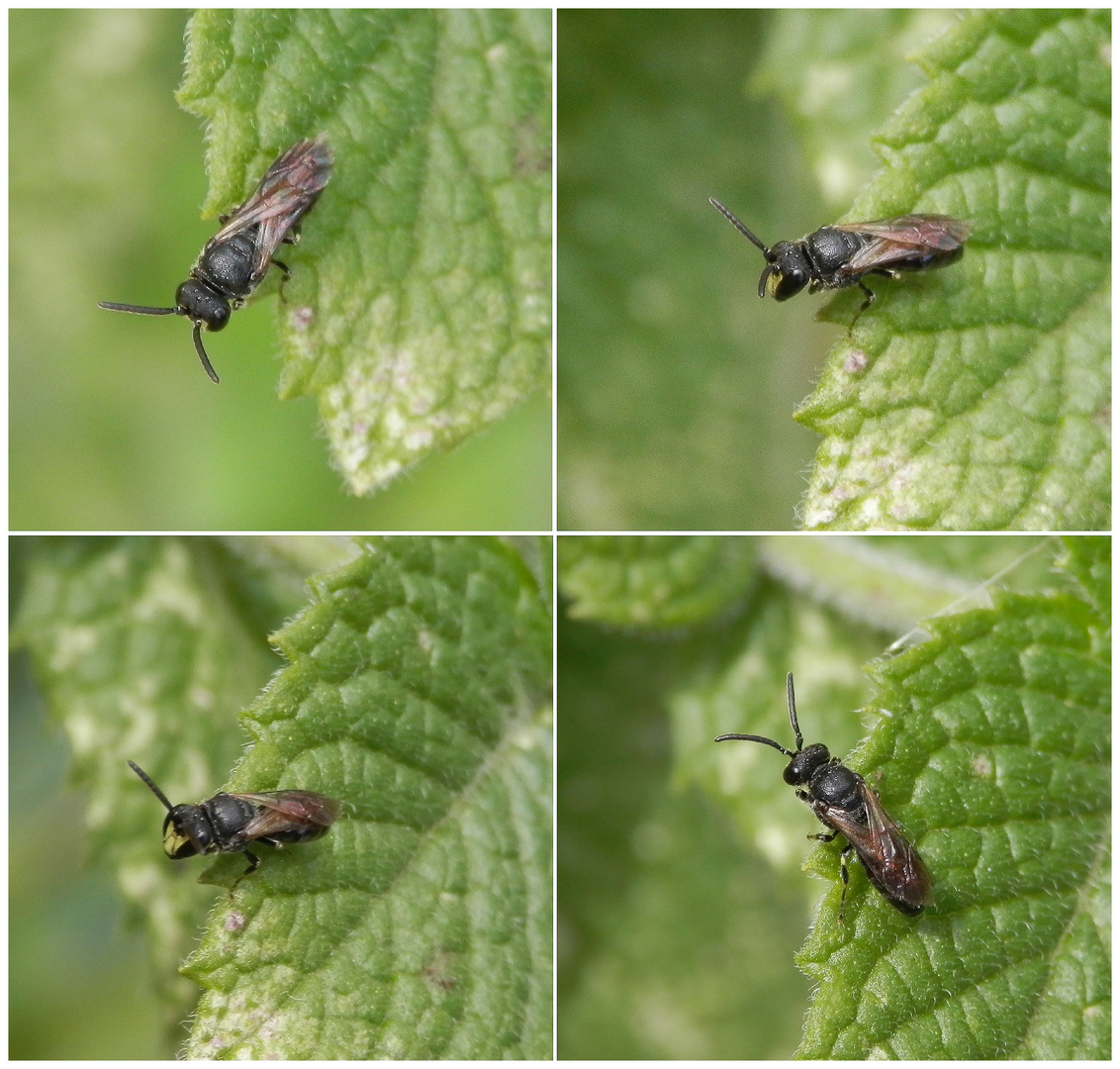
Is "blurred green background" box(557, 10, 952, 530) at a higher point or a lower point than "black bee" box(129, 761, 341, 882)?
higher

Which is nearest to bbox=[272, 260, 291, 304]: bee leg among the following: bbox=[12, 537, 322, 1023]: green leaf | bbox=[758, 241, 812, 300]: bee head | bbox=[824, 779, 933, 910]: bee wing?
bbox=[12, 537, 322, 1023]: green leaf

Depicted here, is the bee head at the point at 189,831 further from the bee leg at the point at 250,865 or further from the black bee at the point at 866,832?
the black bee at the point at 866,832

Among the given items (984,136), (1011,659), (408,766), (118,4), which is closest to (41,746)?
(408,766)


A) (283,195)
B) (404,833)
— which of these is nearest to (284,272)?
(283,195)

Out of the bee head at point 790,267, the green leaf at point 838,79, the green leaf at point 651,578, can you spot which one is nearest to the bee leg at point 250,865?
the green leaf at point 651,578

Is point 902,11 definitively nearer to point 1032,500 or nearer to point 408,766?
point 1032,500

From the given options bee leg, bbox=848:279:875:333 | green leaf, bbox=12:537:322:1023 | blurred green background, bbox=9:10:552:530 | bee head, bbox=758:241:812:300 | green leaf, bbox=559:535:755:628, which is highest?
blurred green background, bbox=9:10:552:530

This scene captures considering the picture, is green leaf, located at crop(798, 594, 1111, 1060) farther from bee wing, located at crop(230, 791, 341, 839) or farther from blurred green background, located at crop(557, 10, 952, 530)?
blurred green background, located at crop(557, 10, 952, 530)

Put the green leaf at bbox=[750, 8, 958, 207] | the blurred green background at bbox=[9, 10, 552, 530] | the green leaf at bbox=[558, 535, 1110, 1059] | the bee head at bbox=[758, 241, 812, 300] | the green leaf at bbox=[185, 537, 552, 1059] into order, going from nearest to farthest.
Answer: the green leaf at bbox=[185, 537, 552, 1059]
the green leaf at bbox=[558, 535, 1110, 1059]
the bee head at bbox=[758, 241, 812, 300]
the green leaf at bbox=[750, 8, 958, 207]
the blurred green background at bbox=[9, 10, 552, 530]
